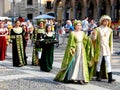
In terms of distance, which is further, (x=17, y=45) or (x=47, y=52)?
(x=17, y=45)

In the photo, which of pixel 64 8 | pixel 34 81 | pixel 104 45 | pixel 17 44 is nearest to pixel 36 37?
pixel 17 44

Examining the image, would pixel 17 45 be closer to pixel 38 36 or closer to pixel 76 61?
pixel 38 36

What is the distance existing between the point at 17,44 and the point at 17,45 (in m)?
0.03

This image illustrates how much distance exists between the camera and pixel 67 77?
33.8 feet

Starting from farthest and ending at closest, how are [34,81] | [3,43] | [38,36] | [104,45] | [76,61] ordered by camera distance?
[3,43]
[38,36]
[34,81]
[104,45]
[76,61]

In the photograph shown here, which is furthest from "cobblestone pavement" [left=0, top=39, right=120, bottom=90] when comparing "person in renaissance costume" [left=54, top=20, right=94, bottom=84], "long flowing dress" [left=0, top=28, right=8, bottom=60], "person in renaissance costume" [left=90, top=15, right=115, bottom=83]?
"long flowing dress" [left=0, top=28, right=8, bottom=60]

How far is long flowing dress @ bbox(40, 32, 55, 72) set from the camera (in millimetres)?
12602

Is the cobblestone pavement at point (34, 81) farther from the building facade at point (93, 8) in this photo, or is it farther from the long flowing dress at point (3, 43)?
the building facade at point (93, 8)

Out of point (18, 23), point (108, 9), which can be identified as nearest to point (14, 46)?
point (18, 23)

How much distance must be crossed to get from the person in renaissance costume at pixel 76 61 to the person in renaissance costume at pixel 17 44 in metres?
3.82

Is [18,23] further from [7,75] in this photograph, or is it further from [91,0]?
[91,0]

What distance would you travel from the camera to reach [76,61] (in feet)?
33.6

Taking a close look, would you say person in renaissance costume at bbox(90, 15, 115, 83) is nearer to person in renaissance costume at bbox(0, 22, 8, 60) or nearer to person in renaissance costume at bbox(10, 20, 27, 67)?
person in renaissance costume at bbox(10, 20, 27, 67)

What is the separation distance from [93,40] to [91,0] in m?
38.7
